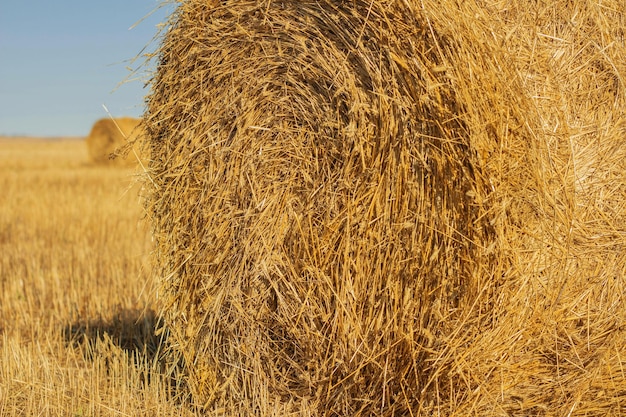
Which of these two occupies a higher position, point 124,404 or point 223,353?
point 223,353

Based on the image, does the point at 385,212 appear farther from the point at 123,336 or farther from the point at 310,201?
the point at 123,336

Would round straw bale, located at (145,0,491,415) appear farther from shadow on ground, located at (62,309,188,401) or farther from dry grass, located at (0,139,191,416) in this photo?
shadow on ground, located at (62,309,188,401)

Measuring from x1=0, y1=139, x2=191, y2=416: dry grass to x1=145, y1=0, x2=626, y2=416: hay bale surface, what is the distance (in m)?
0.62

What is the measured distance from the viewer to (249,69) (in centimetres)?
370

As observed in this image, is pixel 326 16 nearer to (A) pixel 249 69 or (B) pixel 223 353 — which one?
(A) pixel 249 69

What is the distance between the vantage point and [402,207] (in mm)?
3111

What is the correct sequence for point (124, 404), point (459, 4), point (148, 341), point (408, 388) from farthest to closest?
point (148, 341)
point (124, 404)
point (408, 388)
point (459, 4)

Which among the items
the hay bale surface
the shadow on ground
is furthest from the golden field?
the shadow on ground

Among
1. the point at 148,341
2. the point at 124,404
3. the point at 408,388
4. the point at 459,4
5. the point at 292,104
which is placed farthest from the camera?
the point at 148,341

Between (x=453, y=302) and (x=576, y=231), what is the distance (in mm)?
→ 658

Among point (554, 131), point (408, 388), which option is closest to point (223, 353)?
point (408, 388)

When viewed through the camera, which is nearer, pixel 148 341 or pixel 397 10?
pixel 397 10

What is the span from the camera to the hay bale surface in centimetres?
292

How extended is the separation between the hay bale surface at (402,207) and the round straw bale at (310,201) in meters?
0.01
